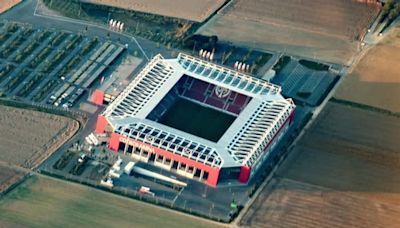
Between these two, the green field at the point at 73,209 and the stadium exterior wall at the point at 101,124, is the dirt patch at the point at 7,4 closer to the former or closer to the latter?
the stadium exterior wall at the point at 101,124

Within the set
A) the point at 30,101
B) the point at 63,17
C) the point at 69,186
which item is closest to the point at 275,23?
the point at 63,17

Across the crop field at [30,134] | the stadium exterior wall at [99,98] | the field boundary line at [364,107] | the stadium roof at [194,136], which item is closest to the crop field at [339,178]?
the field boundary line at [364,107]

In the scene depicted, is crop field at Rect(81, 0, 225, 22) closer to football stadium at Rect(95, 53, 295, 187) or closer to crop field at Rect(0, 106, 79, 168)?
football stadium at Rect(95, 53, 295, 187)

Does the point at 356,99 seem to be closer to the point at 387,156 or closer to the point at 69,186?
the point at 387,156

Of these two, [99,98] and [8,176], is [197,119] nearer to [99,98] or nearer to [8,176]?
[99,98]

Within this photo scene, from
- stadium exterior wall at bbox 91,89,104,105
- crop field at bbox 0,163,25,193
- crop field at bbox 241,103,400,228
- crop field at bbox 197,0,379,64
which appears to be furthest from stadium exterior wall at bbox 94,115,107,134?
crop field at bbox 197,0,379,64
